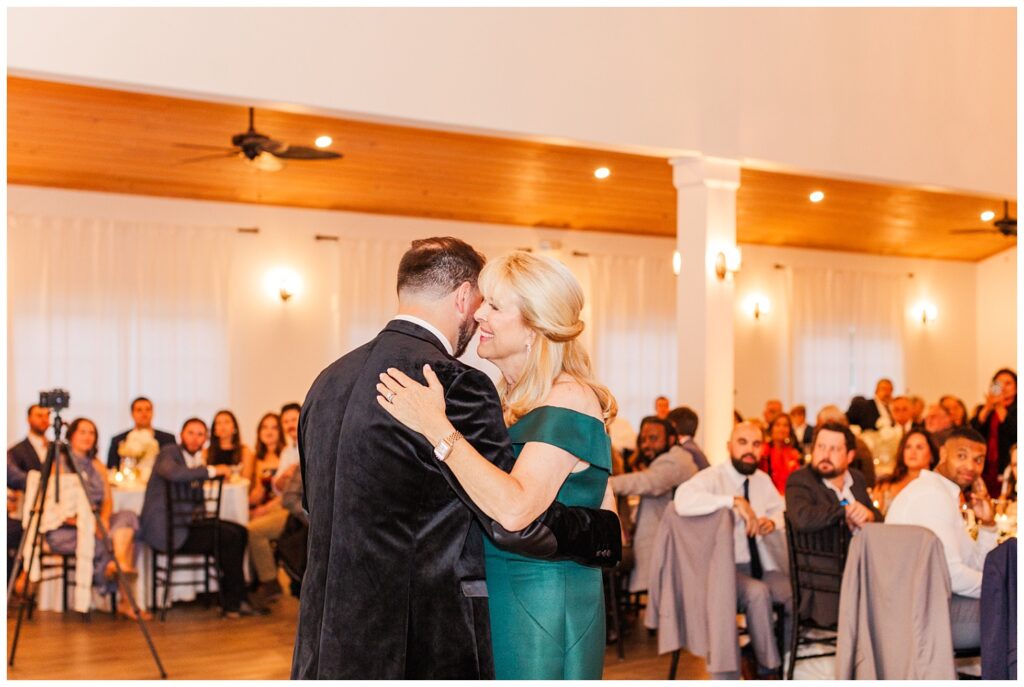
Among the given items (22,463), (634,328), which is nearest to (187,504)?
(22,463)

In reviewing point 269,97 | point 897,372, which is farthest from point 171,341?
point 897,372

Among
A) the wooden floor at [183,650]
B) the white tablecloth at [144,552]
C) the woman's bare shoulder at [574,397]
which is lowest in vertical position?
the wooden floor at [183,650]

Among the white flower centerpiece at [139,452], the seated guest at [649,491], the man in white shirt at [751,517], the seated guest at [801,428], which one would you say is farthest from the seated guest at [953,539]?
the seated guest at [801,428]

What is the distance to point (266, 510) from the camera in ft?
26.5

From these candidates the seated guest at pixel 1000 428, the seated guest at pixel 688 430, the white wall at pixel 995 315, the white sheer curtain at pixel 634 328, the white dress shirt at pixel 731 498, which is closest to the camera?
the white dress shirt at pixel 731 498

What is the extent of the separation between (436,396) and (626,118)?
546 centimetres

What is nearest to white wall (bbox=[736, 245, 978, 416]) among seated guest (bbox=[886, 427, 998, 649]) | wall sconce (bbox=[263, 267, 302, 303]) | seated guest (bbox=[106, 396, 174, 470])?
wall sconce (bbox=[263, 267, 302, 303])

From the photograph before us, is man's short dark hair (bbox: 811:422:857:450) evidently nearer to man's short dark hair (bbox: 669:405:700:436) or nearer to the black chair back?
man's short dark hair (bbox: 669:405:700:436)

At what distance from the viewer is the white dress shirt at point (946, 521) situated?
177 inches

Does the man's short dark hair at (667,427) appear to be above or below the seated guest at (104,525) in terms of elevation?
above

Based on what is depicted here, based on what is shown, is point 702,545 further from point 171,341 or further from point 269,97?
point 171,341

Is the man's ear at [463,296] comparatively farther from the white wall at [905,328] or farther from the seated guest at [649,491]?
the white wall at [905,328]

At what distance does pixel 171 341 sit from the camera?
409 inches

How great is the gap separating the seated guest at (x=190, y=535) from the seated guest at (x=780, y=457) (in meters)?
3.55
